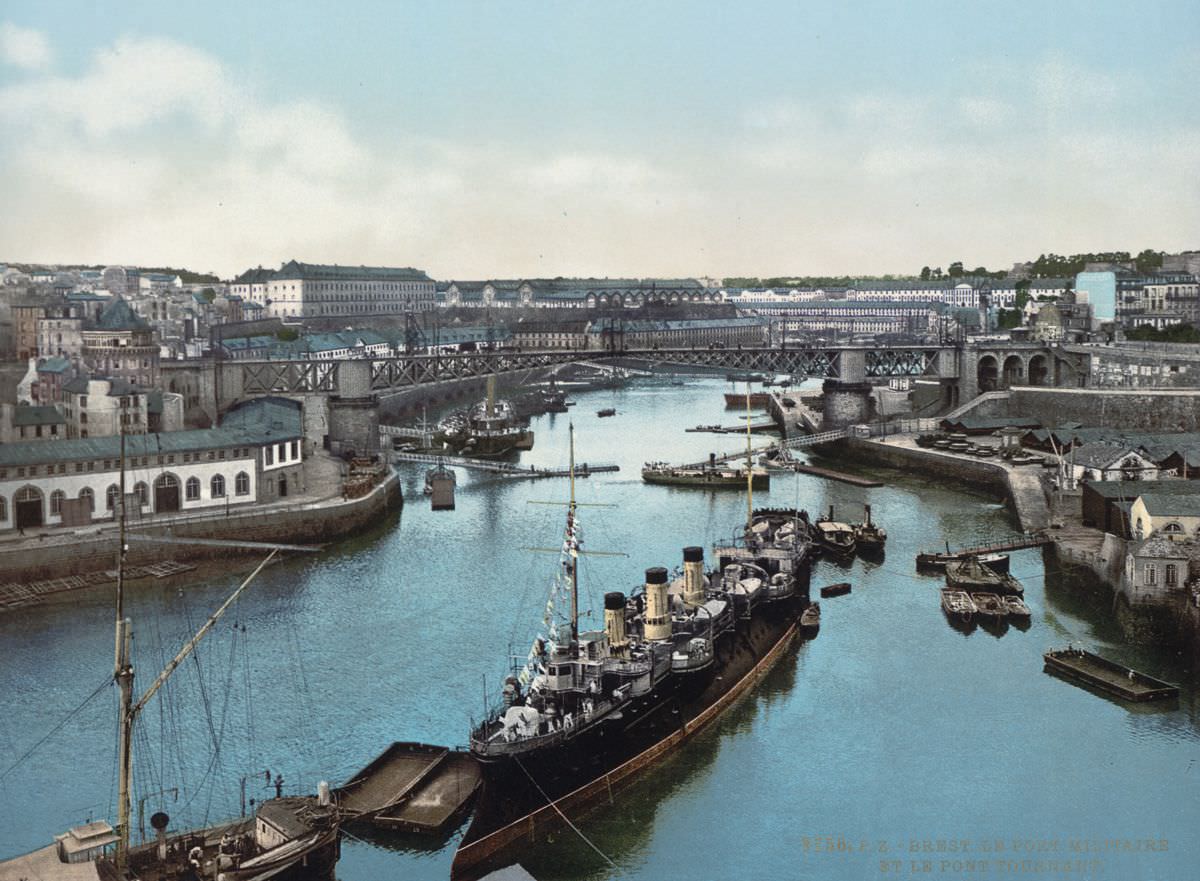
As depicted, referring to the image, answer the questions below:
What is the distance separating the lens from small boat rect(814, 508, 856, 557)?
23.3 m

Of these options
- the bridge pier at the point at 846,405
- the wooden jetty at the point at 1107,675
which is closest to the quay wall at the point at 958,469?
the bridge pier at the point at 846,405

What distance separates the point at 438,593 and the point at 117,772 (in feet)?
24.9

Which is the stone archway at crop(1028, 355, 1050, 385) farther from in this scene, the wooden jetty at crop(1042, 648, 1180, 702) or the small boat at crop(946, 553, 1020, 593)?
the wooden jetty at crop(1042, 648, 1180, 702)

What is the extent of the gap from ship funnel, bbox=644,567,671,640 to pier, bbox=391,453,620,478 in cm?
1734

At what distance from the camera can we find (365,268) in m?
81.7

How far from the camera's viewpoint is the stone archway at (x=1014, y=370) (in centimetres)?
4359

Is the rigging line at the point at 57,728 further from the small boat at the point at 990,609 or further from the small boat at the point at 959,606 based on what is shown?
the small boat at the point at 990,609

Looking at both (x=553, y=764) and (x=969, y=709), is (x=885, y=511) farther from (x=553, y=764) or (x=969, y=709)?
(x=553, y=764)

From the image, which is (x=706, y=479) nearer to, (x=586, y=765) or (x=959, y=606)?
(x=959, y=606)

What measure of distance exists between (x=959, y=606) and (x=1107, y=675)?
10.8 ft

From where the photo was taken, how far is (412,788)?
12844 millimetres

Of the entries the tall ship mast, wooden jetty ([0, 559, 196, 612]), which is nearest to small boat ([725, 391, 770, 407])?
wooden jetty ([0, 559, 196, 612])

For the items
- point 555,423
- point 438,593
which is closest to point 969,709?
point 438,593

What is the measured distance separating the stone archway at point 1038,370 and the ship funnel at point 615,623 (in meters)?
32.7
